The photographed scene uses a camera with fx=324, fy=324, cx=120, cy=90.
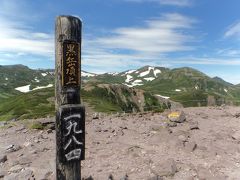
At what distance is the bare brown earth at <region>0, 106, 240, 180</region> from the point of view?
15.1m

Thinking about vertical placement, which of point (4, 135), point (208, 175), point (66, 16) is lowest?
point (208, 175)

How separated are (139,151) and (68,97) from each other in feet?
33.7

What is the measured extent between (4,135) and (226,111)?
20.8 meters

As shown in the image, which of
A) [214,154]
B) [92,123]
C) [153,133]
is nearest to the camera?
[214,154]

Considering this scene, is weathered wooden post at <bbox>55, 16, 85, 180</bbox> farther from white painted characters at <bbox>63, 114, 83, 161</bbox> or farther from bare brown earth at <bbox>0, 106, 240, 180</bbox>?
bare brown earth at <bbox>0, 106, 240, 180</bbox>

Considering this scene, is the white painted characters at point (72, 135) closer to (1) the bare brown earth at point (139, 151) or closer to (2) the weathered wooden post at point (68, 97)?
(2) the weathered wooden post at point (68, 97)

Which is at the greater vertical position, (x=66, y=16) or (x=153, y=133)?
(x=66, y=16)

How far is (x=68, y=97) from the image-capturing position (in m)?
8.36

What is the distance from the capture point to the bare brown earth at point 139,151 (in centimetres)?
1506

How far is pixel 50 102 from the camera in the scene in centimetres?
13175

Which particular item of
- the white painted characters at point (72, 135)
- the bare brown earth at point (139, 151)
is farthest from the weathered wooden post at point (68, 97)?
the bare brown earth at point (139, 151)

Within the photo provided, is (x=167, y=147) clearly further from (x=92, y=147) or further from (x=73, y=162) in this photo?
(x=73, y=162)

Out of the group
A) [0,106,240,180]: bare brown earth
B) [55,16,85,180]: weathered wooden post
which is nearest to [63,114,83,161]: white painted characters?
[55,16,85,180]: weathered wooden post

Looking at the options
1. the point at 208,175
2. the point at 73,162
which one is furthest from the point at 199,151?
the point at 73,162
